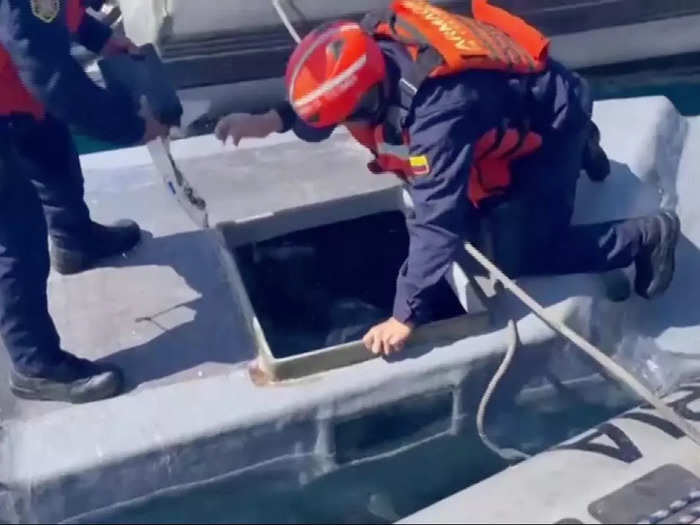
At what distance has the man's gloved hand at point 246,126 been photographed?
2615mm

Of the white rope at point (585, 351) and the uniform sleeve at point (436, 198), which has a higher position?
the uniform sleeve at point (436, 198)

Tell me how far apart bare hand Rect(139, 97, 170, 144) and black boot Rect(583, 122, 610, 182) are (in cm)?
102

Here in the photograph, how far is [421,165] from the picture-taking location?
7.68 feet

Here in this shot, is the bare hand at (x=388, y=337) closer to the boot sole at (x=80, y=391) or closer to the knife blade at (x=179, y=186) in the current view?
the boot sole at (x=80, y=391)

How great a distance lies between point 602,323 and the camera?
263cm

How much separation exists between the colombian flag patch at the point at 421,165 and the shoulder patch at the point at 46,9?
706 millimetres

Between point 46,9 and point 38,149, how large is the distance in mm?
391

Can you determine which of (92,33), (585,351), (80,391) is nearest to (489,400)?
(585,351)

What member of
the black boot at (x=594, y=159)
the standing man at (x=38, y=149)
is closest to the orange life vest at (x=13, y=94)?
the standing man at (x=38, y=149)

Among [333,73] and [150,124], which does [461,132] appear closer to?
[333,73]

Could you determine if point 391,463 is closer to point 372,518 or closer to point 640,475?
point 372,518

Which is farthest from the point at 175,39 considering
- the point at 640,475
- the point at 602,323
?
the point at 640,475

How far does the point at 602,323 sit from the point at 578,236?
Result: 0.19 meters

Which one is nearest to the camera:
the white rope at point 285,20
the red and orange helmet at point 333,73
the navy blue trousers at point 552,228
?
the red and orange helmet at point 333,73
